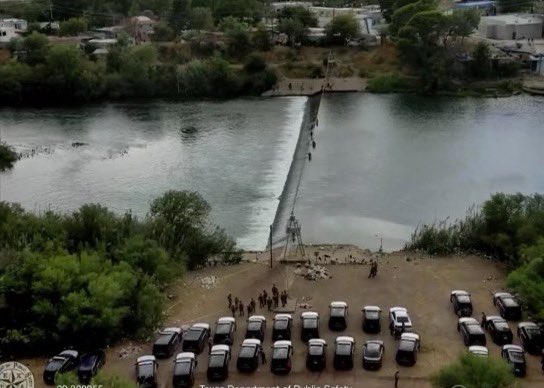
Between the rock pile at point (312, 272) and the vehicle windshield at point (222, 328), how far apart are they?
3.01 meters

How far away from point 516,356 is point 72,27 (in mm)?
37378

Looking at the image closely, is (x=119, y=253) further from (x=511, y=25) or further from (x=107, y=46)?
(x=511, y=25)

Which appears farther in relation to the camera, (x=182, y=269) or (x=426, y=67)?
(x=426, y=67)

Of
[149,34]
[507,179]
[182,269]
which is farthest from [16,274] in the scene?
[149,34]

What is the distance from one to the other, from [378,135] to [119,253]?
16.0 metres

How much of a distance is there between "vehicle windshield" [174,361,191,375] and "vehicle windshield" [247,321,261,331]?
1486 millimetres

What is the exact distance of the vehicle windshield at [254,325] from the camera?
38.0ft

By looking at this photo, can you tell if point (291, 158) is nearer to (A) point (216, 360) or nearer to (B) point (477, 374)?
(A) point (216, 360)

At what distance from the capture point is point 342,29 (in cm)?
3834

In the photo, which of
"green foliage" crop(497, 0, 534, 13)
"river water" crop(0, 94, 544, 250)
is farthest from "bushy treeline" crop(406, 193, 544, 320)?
"green foliage" crop(497, 0, 534, 13)

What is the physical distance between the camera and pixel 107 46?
128ft

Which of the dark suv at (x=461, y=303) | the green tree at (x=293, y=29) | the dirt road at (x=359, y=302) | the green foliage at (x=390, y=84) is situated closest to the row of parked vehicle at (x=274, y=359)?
the dirt road at (x=359, y=302)

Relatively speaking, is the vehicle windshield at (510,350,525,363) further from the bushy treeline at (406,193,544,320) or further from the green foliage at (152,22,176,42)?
the green foliage at (152,22,176,42)

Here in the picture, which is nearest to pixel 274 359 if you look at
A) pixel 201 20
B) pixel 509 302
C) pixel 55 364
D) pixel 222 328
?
pixel 222 328
